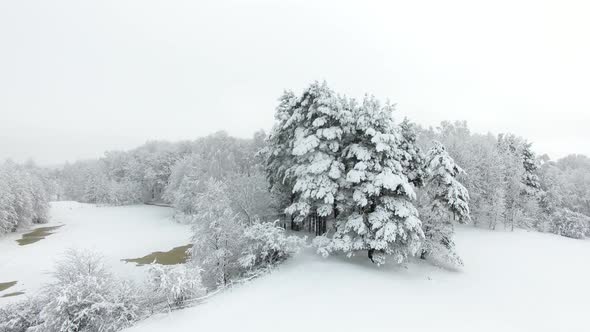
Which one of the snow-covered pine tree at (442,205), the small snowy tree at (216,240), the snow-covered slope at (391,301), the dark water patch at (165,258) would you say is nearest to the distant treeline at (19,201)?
the dark water patch at (165,258)

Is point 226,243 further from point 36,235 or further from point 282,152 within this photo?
point 36,235

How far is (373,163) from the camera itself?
58.8 ft

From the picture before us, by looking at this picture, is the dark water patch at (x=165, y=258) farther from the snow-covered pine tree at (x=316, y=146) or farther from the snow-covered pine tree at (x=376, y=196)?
the snow-covered pine tree at (x=376, y=196)

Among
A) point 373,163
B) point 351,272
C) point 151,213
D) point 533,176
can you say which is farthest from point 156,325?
point 151,213

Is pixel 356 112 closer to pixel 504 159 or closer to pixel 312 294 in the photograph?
pixel 312 294

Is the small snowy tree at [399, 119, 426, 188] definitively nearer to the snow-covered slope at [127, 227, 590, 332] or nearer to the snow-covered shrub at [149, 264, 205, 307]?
the snow-covered slope at [127, 227, 590, 332]

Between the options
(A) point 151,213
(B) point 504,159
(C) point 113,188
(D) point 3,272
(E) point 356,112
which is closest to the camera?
(E) point 356,112

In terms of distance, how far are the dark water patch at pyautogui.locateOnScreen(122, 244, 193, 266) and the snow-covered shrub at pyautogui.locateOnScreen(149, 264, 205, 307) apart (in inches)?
729

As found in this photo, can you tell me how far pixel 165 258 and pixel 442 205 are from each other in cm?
2747

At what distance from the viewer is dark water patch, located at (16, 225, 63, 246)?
41084 millimetres

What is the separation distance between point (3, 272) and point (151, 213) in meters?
34.6

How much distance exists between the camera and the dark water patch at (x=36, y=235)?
1617 inches

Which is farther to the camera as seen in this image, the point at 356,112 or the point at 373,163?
the point at 356,112

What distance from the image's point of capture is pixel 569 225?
41812 mm
